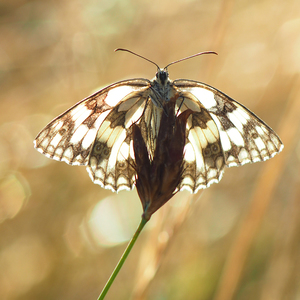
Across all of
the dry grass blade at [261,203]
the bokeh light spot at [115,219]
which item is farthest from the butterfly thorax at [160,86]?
the bokeh light spot at [115,219]

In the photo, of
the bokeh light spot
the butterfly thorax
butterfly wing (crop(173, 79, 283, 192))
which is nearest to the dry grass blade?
butterfly wing (crop(173, 79, 283, 192))

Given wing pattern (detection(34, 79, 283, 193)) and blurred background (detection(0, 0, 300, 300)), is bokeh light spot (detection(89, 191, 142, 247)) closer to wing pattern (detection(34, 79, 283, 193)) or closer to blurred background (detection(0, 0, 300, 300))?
blurred background (detection(0, 0, 300, 300))

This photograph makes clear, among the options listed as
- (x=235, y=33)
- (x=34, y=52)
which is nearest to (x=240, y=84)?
(x=235, y=33)

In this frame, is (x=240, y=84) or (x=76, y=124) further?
(x=240, y=84)

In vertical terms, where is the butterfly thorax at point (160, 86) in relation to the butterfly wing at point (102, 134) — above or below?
above

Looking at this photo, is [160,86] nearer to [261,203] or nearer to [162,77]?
[162,77]

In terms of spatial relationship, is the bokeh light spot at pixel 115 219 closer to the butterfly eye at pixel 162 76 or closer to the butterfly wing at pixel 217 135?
the butterfly wing at pixel 217 135

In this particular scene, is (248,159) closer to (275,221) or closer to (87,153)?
(87,153)
